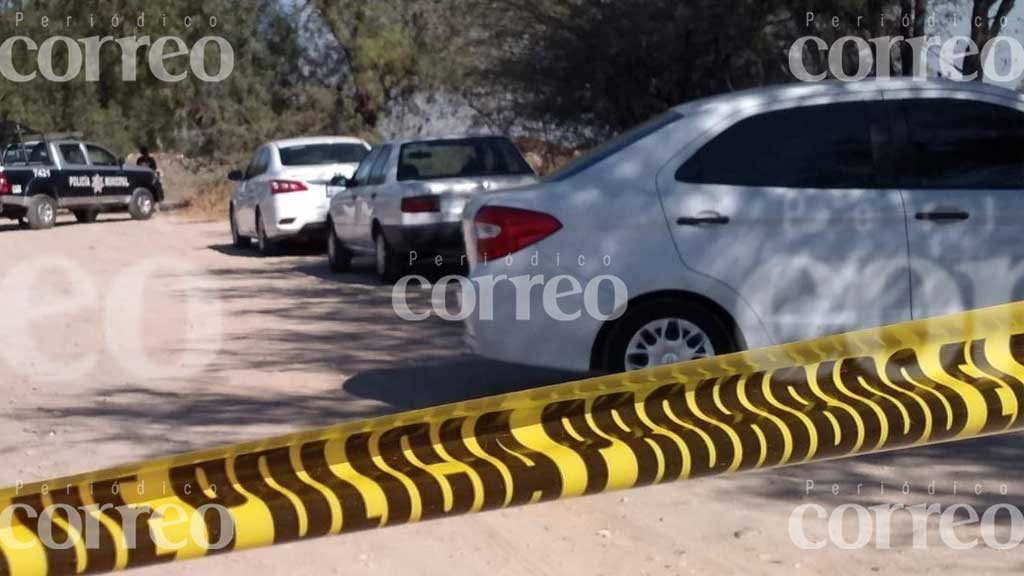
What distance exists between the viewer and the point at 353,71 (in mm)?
35500

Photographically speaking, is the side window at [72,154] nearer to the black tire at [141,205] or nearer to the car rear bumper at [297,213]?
the black tire at [141,205]

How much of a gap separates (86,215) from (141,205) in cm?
121

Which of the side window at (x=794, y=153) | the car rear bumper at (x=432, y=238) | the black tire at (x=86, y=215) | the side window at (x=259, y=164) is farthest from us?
the black tire at (x=86, y=215)

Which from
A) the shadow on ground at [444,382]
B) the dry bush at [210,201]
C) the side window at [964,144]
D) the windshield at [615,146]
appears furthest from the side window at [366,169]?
the dry bush at [210,201]

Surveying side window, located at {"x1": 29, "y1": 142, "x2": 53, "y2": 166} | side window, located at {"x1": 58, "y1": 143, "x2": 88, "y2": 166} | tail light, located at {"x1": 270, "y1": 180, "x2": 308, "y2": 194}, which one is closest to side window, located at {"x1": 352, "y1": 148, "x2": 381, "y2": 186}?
tail light, located at {"x1": 270, "y1": 180, "x2": 308, "y2": 194}

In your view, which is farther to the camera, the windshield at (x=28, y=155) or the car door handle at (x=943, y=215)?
the windshield at (x=28, y=155)

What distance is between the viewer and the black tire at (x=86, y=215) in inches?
1200

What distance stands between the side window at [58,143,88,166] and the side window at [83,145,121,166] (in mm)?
211

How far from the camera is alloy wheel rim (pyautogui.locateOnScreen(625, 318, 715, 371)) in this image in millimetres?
7219

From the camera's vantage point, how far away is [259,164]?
19422 millimetres

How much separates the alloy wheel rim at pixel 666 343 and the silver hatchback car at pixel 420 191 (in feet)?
20.7

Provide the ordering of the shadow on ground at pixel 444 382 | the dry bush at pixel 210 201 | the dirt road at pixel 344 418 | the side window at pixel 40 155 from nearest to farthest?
the dirt road at pixel 344 418
the shadow on ground at pixel 444 382
the side window at pixel 40 155
the dry bush at pixel 210 201

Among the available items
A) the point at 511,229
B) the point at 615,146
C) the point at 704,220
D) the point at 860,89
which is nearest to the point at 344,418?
the point at 511,229

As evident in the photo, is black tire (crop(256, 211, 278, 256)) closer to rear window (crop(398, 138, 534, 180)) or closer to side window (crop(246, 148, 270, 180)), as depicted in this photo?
side window (crop(246, 148, 270, 180))
